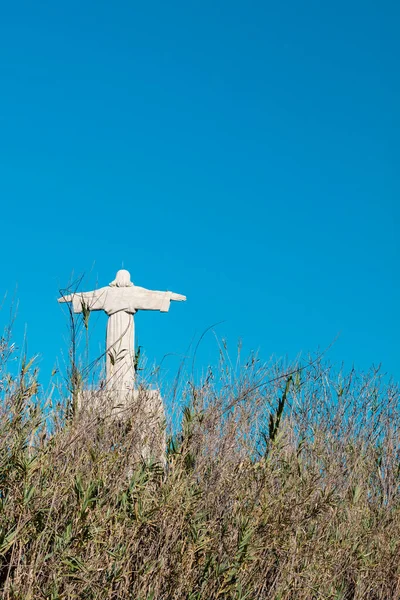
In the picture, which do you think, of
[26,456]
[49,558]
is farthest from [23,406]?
[49,558]

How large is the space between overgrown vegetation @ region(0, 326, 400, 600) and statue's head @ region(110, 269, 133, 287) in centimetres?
356

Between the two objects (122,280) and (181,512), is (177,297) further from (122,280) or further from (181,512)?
(181,512)

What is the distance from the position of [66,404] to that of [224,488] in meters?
1.23

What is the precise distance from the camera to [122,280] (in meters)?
9.80

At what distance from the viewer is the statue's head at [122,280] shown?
9773 mm

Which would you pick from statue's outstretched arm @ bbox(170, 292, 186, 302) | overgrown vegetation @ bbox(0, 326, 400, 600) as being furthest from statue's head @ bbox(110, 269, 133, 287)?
overgrown vegetation @ bbox(0, 326, 400, 600)

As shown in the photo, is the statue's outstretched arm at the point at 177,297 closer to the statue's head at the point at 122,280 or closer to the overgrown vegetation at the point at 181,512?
the statue's head at the point at 122,280

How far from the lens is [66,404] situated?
194 inches

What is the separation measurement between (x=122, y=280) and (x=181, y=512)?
17.5 ft

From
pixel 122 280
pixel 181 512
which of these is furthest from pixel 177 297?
pixel 181 512

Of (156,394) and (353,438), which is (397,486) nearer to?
(353,438)

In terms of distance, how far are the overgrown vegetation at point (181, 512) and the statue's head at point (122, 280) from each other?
11.7 ft

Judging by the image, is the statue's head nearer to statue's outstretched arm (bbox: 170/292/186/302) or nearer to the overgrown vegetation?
statue's outstretched arm (bbox: 170/292/186/302)

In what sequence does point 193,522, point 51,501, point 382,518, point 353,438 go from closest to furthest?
point 51,501, point 193,522, point 382,518, point 353,438
